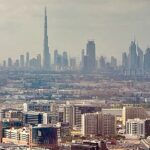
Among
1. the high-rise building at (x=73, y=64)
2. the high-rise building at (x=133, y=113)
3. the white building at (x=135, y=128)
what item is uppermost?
the high-rise building at (x=73, y=64)

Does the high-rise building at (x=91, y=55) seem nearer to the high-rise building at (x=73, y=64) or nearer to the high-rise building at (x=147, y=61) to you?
the high-rise building at (x=73, y=64)

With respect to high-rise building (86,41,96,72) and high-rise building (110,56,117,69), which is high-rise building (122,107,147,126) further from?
high-rise building (86,41,96,72)

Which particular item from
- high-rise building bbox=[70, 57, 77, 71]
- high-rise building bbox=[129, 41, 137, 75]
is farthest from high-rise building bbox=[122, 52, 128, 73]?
high-rise building bbox=[70, 57, 77, 71]

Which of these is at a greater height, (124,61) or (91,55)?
(91,55)

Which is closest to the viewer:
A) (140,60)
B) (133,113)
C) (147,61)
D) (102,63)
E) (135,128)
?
(135,128)

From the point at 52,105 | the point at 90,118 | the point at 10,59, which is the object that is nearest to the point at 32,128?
the point at 90,118

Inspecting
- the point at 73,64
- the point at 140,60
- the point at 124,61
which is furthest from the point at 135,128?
the point at 73,64

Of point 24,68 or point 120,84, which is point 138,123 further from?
point 24,68

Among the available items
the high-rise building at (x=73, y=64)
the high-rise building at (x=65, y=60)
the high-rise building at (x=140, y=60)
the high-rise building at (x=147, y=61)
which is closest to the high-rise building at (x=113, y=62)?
the high-rise building at (x=140, y=60)

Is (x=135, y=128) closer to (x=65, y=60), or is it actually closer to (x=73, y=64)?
(x=73, y=64)

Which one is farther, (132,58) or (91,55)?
(91,55)

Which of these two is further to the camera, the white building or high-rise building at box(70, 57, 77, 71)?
high-rise building at box(70, 57, 77, 71)
